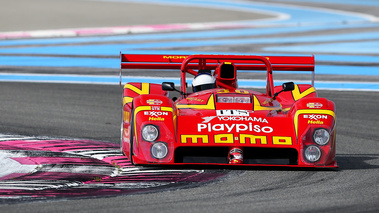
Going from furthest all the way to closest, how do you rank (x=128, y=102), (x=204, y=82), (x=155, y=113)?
(x=204, y=82), (x=128, y=102), (x=155, y=113)

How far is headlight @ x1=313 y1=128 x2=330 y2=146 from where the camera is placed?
27.8ft

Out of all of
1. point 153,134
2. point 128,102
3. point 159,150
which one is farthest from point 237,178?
point 128,102

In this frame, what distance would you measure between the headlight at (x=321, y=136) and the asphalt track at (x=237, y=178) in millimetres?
301

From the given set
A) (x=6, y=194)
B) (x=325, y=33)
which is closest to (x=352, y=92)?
(x=6, y=194)

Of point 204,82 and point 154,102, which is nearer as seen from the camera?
point 154,102

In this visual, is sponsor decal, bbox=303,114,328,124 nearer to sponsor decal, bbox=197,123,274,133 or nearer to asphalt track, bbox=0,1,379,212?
sponsor decal, bbox=197,123,274,133

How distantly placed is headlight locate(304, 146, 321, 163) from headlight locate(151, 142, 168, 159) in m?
1.39

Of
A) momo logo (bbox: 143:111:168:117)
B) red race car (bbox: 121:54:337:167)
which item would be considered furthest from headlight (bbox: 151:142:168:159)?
momo logo (bbox: 143:111:168:117)

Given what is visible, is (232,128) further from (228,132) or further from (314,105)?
(314,105)

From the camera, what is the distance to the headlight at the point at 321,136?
334 inches

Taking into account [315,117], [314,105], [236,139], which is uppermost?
[314,105]

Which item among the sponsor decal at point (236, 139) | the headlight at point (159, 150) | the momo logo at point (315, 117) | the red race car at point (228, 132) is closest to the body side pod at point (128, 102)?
the red race car at point (228, 132)

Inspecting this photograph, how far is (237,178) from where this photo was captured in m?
7.95

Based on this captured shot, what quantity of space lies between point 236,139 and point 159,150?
76 cm
